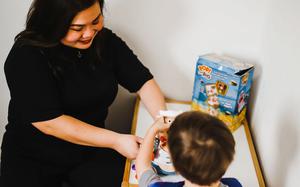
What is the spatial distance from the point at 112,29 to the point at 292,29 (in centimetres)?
71

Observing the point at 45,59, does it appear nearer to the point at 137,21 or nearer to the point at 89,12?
the point at 89,12

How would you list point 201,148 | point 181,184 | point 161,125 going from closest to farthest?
point 201,148, point 181,184, point 161,125

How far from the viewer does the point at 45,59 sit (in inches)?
43.8

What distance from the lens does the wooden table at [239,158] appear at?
1.10 m

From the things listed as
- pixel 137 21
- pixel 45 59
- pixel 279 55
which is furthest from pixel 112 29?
pixel 279 55

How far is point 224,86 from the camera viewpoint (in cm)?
129

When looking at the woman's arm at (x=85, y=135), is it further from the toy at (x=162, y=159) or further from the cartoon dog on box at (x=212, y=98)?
the cartoon dog on box at (x=212, y=98)

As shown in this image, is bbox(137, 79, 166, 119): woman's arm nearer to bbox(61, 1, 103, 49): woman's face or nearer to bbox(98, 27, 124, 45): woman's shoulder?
bbox(98, 27, 124, 45): woman's shoulder

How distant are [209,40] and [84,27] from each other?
1.87 ft

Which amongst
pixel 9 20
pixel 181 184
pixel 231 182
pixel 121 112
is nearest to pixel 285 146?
pixel 231 182

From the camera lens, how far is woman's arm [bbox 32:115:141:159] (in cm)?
112

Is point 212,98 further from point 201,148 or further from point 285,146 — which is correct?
point 201,148

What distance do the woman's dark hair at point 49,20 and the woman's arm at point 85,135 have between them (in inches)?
10.1


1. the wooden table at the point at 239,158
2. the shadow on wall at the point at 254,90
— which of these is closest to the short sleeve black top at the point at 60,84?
the wooden table at the point at 239,158
